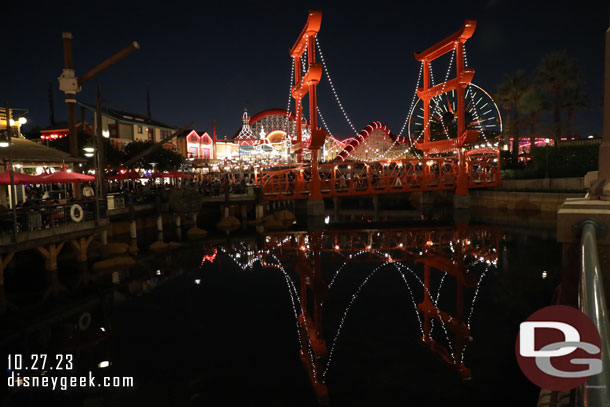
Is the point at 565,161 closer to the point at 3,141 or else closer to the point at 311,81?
the point at 311,81

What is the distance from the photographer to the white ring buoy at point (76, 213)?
16766 millimetres

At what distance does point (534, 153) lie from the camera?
39.0m

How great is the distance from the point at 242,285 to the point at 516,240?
15.7 m

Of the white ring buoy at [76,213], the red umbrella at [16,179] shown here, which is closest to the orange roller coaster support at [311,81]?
the white ring buoy at [76,213]

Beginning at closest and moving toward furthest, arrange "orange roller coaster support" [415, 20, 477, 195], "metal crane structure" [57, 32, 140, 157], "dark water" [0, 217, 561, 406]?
"dark water" [0, 217, 561, 406] < "metal crane structure" [57, 32, 140, 157] < "orange roller coaster support" [415, 20, 477, 195]

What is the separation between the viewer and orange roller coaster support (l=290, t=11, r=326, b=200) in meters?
30.0

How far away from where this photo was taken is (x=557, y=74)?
44.4m

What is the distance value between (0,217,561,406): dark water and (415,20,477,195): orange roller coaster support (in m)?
15.6

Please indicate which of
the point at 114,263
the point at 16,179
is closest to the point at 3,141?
the point at 16,179

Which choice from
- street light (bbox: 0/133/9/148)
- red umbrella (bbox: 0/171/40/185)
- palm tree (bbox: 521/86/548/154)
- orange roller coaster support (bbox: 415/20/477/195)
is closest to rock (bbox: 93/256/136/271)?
red umbrella (bbox: 0/171/40/185)

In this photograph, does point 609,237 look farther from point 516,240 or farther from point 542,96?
point 542,96

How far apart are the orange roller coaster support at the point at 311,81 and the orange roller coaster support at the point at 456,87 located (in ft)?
36.7

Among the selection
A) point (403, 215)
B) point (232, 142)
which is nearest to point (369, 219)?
point (403, 215)

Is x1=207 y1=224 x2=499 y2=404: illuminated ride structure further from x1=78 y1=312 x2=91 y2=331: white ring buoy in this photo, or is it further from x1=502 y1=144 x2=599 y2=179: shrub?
x1=502 y1=144 x2=599 y2=179: shrub
